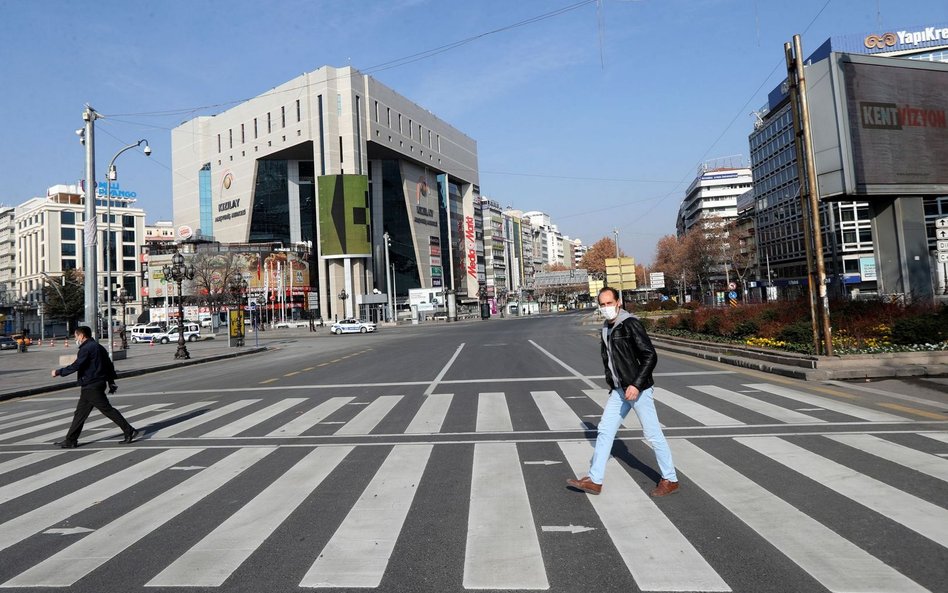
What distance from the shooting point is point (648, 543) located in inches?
166

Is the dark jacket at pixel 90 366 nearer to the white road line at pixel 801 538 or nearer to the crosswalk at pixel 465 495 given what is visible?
the crosswalk at pixel 465 495

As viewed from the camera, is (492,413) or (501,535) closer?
(501,535)

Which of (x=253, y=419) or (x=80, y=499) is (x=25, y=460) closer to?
(x=80, y=499)

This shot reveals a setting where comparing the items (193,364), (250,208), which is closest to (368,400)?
(193,364)

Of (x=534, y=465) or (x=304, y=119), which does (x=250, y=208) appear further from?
(x=534, y=465)

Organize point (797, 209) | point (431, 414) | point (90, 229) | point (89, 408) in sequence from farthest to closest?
point (797, 209) → point (90, 229) → point (431, 414) → point (89, 408)

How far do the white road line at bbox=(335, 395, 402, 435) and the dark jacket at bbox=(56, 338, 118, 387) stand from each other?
332 centimetres

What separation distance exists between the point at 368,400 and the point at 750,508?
325 inches

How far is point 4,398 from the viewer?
1557 cm

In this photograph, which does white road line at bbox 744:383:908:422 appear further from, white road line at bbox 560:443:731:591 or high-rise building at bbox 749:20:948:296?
high-rise building at bbox 749:20:948:296

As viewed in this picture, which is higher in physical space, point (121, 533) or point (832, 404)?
point (121, 533)

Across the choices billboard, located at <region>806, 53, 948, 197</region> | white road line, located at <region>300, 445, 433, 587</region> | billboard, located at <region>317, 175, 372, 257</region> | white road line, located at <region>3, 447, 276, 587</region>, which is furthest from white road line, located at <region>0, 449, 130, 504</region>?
billboard, located at <region>317, 175, 372, 257</region>

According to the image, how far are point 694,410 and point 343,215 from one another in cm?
7829

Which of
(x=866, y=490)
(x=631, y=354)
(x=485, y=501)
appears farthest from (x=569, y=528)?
(x=866, y=490)
